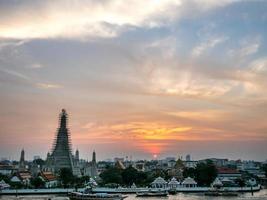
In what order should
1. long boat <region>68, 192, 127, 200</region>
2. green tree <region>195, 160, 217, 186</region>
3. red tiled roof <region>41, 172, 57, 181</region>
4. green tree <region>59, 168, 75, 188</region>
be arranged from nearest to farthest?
long boat <region>68, 192, 127, 200</region> → green tree <region>59, 168, 75, 188</region> → green tree <region>195, 160, 217, 186</region> → red tiled roof <region>41, 172, 57, 181</region>

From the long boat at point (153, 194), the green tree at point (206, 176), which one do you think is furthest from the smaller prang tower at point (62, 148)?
the long boat at point (153, 194)

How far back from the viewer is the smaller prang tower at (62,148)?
250 feet

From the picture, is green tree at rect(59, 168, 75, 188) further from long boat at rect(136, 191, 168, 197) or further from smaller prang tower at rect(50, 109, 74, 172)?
smaller prang tower at rect(50, 109, 74, 172)

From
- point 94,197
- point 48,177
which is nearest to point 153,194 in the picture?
point 94,197

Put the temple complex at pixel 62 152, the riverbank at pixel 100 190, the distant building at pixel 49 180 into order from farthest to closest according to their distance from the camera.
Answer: the temple complex at pixel 62 152
the distant building at pixel 49 180
the riverbank at pixel 100 190

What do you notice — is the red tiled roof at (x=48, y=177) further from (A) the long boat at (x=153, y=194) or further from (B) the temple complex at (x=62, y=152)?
(A) the long boat at (x=153, y=194)

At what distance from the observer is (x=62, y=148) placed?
78625mm

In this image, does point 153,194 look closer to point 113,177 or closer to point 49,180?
point 113,177

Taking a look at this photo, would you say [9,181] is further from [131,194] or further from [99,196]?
[99,196]

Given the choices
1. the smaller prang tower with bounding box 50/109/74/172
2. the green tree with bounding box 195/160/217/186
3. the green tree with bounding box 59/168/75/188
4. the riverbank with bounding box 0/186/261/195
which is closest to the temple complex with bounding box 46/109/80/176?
the smaller prang tower with bounding box 50/109/74/172

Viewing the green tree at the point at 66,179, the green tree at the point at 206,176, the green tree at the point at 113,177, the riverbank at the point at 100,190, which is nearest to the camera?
the riverbank at the point at 100,190

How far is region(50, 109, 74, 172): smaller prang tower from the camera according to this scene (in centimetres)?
7625

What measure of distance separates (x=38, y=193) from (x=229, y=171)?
43.2 meters

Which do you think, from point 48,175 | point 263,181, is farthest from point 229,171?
point 48,175
